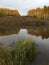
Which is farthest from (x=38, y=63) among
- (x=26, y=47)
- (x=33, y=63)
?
(x=26, y=47)

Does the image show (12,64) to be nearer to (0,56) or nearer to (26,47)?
(0,56)

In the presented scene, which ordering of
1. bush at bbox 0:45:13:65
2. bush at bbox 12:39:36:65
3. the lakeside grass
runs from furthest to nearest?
bush at bbox 12:39:36:65 → the lakeside grass → bush at bbox 0:45:13:65

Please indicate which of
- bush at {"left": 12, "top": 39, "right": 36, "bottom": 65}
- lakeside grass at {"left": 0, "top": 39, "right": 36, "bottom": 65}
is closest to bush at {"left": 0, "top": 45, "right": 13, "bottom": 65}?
lakeside grass at {"left": 0, "top": 39, "right": 36, "bottom": 65}

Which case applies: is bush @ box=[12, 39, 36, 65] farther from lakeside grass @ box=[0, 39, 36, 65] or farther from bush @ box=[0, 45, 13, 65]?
bush @ box=[0, 45, 13, 65]

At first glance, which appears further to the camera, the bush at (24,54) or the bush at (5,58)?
the bush at (24,54)

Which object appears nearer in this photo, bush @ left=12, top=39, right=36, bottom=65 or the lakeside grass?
the lakeside grass

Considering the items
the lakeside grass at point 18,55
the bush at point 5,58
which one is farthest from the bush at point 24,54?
the bush at point 5,58

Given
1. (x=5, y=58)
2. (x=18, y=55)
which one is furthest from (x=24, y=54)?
(x=5, y=58)

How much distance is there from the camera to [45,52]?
2028 cm

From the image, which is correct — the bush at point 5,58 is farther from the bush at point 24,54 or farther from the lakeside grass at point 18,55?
the bush at point 24,54

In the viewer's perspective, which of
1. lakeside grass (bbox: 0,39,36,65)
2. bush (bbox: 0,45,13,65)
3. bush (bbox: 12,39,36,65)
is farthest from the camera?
bush (bbox: 12,39,36,65)

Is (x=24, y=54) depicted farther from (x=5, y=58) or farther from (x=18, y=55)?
(x=5, y=58)

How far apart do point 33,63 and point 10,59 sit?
270cm

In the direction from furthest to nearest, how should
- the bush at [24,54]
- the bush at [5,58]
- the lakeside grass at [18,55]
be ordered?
the bush at [24,54] < the lakeside grass at [18,55] < the bush at [5,58]
